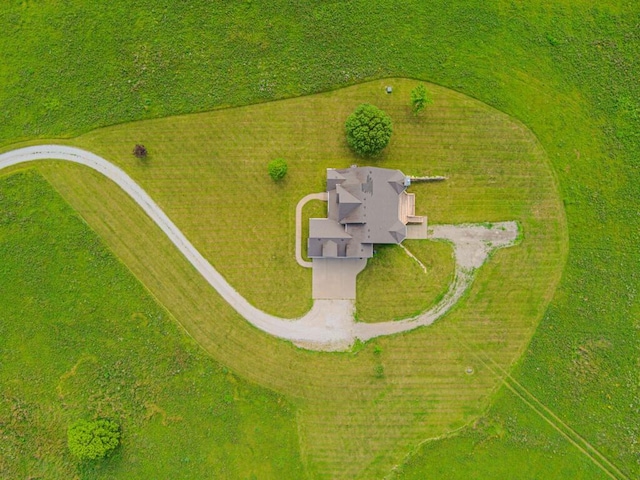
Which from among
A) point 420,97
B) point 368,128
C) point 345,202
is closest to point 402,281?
point 345,202

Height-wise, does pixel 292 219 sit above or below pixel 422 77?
below

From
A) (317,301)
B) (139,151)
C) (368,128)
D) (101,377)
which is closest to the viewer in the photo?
(368,128)

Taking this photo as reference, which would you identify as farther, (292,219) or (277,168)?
(292,219)

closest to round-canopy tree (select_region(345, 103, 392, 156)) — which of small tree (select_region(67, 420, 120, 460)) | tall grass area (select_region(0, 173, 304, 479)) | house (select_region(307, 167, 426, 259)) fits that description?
house (select_region(307, 167, 426, 259))

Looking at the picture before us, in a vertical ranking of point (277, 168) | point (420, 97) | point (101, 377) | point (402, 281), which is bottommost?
point (101, 377)

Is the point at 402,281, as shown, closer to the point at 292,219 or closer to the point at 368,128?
the point at 292,219

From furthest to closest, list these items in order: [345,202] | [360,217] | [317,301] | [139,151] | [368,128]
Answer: [317,301] < [139,151] < [360,217] < [368,128] < [345,202]

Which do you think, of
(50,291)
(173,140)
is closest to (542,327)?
(173,140)
